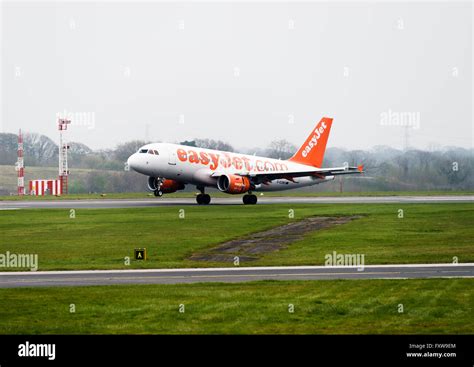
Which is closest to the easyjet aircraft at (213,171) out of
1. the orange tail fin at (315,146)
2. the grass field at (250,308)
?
the orange tail fin at (315,146)

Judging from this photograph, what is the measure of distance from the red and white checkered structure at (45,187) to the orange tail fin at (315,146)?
38567 millimetres

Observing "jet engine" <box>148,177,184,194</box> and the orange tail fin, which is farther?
the orange tail fin

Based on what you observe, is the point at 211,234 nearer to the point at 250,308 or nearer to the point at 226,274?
the point at 226,274

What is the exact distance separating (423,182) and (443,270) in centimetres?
6156

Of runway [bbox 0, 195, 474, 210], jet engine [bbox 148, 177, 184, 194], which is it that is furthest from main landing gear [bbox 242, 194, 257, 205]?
jet engine [bbox 148, 177, 184, 194]

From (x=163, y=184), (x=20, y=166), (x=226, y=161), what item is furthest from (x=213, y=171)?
(x=20, y=166)

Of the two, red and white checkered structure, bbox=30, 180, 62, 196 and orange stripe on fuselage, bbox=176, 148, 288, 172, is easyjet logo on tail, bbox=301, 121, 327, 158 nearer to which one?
orange stripe on fuselage, bbox=176, 148, 288, 172

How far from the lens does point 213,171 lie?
68.6 m

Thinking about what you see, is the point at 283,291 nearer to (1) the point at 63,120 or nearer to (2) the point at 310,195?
(2) the point at 310,195

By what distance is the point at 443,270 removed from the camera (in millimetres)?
30141

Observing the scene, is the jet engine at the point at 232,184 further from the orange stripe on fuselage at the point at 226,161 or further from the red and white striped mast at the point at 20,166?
the red and white striped mast at the point at 20,166

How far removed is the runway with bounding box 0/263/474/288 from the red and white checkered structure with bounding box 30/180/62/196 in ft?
253

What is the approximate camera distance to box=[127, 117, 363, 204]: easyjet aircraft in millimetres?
65812

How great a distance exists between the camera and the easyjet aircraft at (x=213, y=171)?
216 feet
